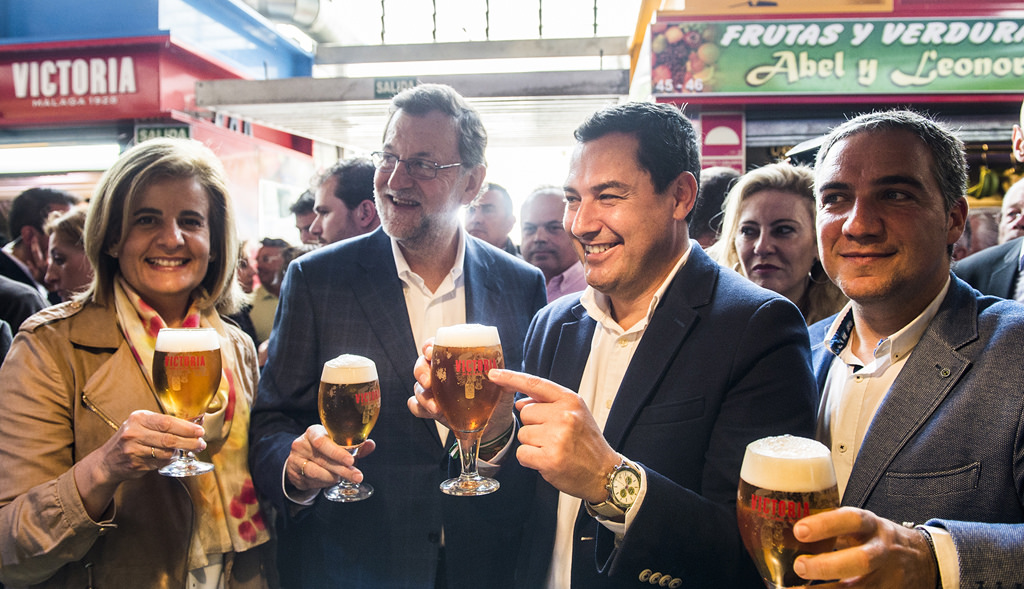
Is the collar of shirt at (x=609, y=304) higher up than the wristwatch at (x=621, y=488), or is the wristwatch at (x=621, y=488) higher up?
the collar of shirt at (x=609, y=304)

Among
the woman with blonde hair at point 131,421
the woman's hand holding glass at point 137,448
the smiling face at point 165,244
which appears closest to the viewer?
the woman's hand holding glass at point 137,448

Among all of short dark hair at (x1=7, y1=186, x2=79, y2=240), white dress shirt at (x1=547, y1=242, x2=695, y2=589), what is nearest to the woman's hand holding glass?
white dress shirt at (x1=547, y1=242, x2=695, y2=589)

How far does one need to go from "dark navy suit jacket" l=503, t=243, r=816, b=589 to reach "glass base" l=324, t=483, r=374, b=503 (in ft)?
1.55

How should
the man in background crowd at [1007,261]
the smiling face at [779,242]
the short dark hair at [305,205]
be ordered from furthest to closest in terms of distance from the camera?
the short dark hair at [305,205]
the man in background crowd at [1007,261]
the smiling face at [779,242]

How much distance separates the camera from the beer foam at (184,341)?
1594mm

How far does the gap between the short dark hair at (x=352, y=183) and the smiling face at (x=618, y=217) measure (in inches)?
87.4

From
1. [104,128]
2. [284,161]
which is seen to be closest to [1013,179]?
[284,161]

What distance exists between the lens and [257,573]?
204cm

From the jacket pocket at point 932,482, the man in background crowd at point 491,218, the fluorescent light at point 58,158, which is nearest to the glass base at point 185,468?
the jacket pocket at point 932,482

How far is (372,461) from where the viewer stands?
6.98 ft

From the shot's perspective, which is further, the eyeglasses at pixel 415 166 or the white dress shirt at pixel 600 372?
the eyeglasses at pixel 415 166

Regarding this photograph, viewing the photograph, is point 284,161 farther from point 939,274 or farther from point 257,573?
point 939,274

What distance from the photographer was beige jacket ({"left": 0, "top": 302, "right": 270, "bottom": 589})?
1.60 m

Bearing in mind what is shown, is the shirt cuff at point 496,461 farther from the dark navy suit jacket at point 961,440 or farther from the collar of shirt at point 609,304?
the dark navy suit jacket at point 961,440
